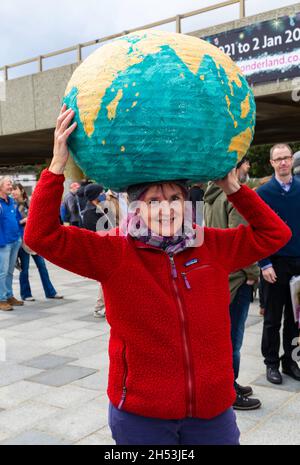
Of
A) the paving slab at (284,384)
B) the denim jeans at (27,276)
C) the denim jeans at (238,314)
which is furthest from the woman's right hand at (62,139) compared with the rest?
the denim jeans at (27,276)

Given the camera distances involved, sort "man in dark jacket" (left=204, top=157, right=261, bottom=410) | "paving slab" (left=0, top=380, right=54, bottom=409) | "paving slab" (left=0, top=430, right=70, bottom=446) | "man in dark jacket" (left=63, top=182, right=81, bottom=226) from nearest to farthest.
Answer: "paving slab" (left=0, top=430, right=70, bottom=446), "man in dark jacket" (left=204, top=157, right=261, bottom=410), "paving slab" (left=0, top=380, right=54, bottom=409), "man in dark jacket" (left=63, top=182, right=81, bottom=226)

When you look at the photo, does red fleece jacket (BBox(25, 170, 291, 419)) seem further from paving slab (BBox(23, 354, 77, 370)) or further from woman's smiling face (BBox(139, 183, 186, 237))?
paving slab (BBox(23, 354, 77, 370))

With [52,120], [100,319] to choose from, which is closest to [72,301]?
[100,319]

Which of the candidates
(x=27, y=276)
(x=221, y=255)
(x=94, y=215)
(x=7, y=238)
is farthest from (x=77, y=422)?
(x=27, y=276)

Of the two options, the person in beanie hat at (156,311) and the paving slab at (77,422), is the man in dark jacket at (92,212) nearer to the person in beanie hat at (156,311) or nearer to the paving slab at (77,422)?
the paving slab at (77,422)

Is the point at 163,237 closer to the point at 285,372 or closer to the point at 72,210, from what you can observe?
the point at 285,372

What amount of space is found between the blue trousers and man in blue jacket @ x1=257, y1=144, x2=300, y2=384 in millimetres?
2419

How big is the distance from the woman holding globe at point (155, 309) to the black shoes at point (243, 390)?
197cm

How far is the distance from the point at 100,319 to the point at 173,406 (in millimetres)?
4998

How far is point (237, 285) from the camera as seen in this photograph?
3744 millimetres

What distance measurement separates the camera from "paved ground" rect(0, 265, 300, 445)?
3.41 metres

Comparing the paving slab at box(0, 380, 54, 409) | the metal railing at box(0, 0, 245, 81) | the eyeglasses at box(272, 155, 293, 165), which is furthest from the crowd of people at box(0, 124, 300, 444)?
the metal railing at box(0, 0, 245, 81)

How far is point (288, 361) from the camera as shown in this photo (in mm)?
4434
